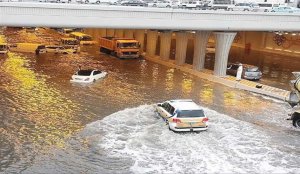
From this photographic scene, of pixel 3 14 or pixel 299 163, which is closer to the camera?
pixel 299 163

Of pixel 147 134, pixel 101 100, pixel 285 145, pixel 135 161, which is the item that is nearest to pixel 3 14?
pixel 101 100

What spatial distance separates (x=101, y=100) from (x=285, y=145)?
1320 cm

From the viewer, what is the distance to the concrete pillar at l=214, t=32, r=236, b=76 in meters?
39.4

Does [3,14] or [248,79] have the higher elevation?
[3,14]

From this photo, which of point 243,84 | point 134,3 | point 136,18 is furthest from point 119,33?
point 136,18

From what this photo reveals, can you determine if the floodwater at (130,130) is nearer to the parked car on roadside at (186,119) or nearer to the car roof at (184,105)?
the parked car on roadside at (186,119)

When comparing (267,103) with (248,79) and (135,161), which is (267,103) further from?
(135,161)

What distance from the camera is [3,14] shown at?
28688 mm

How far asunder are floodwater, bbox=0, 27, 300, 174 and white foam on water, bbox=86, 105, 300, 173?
0.04 metres

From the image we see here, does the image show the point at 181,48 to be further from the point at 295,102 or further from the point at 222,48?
the point at 295,102

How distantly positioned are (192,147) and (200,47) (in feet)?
74.7

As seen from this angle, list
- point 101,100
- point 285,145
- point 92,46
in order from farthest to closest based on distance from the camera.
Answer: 1. point 92,46
2. point 101,100
3. point 285,145

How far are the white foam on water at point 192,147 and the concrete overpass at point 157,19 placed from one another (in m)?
8.70

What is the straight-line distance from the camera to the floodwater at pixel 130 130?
19.5 metres
